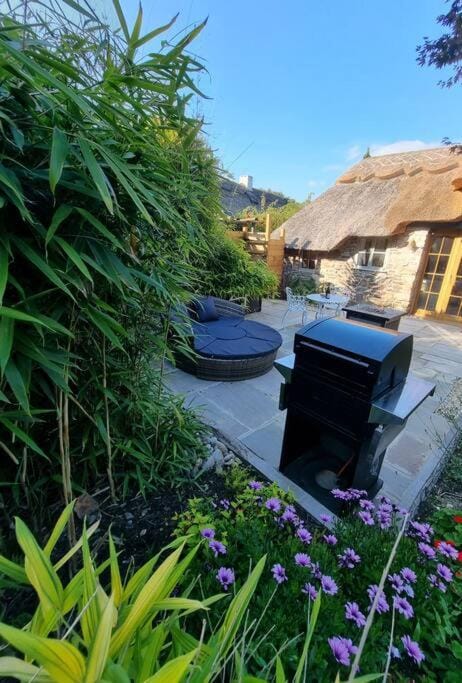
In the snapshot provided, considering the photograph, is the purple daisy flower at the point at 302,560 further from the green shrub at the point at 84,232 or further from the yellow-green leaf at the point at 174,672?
the green shrub at the point at 84,232

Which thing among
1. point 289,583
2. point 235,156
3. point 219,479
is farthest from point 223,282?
point 289,583

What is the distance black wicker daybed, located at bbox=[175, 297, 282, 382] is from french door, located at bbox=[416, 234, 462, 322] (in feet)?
17.7

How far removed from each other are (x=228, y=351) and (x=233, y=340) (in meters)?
0.38

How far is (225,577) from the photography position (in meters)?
1.05

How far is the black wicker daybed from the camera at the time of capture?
3.38 meters

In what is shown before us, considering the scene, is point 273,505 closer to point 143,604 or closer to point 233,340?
point 143,604

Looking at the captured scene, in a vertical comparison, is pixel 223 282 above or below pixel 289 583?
above

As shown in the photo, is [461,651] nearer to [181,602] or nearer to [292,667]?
[292,667]

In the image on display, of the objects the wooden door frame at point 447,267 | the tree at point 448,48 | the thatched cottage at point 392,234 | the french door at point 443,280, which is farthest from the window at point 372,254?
the tree at point 448,48

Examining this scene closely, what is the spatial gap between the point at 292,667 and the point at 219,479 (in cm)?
102

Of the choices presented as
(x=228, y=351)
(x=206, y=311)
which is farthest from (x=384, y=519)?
(x=206, y=311)

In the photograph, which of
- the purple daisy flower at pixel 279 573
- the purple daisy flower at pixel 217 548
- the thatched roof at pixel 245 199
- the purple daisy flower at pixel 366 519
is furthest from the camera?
the thatched roof at pixel 245 199

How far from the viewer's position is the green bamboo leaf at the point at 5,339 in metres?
0.85

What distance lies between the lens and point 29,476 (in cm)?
145
